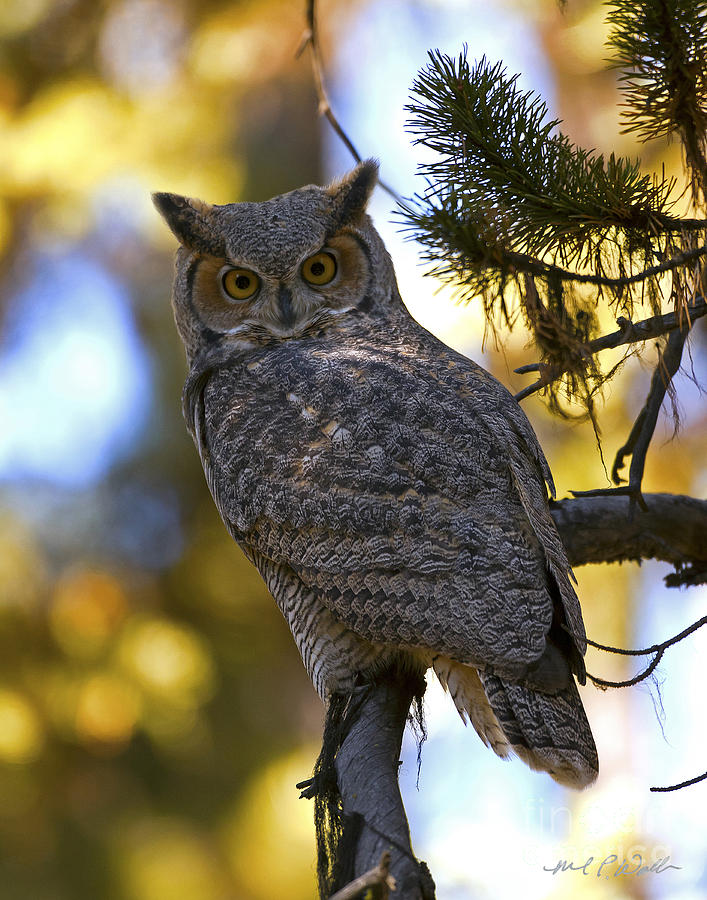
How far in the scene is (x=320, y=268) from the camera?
2467 millimetres

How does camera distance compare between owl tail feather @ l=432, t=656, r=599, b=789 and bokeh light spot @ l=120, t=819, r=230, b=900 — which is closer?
owl tail feather @ l=432, t=656, r=599, b=789

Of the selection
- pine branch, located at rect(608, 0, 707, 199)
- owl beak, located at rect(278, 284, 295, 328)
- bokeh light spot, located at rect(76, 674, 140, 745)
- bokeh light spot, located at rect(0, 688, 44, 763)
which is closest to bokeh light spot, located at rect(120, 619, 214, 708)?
bokeh light spot, located at rect(76, 674, 140, 745)

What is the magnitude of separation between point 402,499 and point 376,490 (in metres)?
0.06

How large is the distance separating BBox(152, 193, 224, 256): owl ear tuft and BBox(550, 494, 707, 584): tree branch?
124 cm

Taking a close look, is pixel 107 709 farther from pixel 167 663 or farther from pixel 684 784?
pixel 684 784

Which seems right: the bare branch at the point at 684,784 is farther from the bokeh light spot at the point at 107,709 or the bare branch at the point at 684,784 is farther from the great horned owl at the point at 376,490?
the bokeh light spot at the point at 107,709

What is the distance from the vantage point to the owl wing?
5.75 ft

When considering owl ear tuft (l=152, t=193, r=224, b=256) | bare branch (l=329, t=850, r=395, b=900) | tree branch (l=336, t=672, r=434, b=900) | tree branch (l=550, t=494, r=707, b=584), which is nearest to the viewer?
bare branch (l=329, t=850, r=395, b=900)

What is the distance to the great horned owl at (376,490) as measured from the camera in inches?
67.4

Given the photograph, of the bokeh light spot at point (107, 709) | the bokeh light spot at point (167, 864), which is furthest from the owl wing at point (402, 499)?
the bokeh light spot at point (167, 864)

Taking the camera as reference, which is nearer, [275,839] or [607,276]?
[607,276]

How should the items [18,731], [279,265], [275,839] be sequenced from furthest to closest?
[275,839], [18,731], [279,265]
